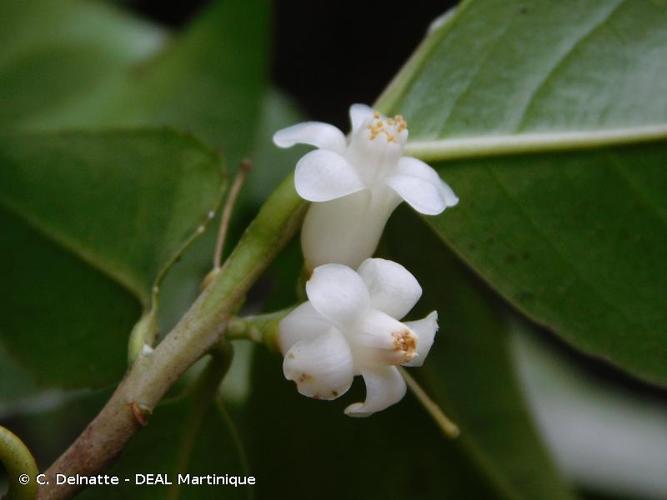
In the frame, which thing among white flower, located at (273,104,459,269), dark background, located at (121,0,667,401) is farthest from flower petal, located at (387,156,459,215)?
dark background, located at (121,0,667,401)

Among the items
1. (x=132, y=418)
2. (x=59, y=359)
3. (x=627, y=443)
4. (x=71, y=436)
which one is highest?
(x=132, y=418)

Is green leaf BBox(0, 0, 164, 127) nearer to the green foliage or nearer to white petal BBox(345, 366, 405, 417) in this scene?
the green foliage

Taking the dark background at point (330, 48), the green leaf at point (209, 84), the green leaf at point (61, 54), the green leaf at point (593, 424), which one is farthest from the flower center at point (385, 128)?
the dark background at point (330, 48)

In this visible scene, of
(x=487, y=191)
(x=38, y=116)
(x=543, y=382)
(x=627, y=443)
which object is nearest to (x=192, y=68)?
(x=38, y=116)

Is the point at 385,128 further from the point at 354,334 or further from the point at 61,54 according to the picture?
the point at 61,54

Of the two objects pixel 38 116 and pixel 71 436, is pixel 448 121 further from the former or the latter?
pixel 71 436

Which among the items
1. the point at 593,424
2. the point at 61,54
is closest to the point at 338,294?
the point at 61,54
